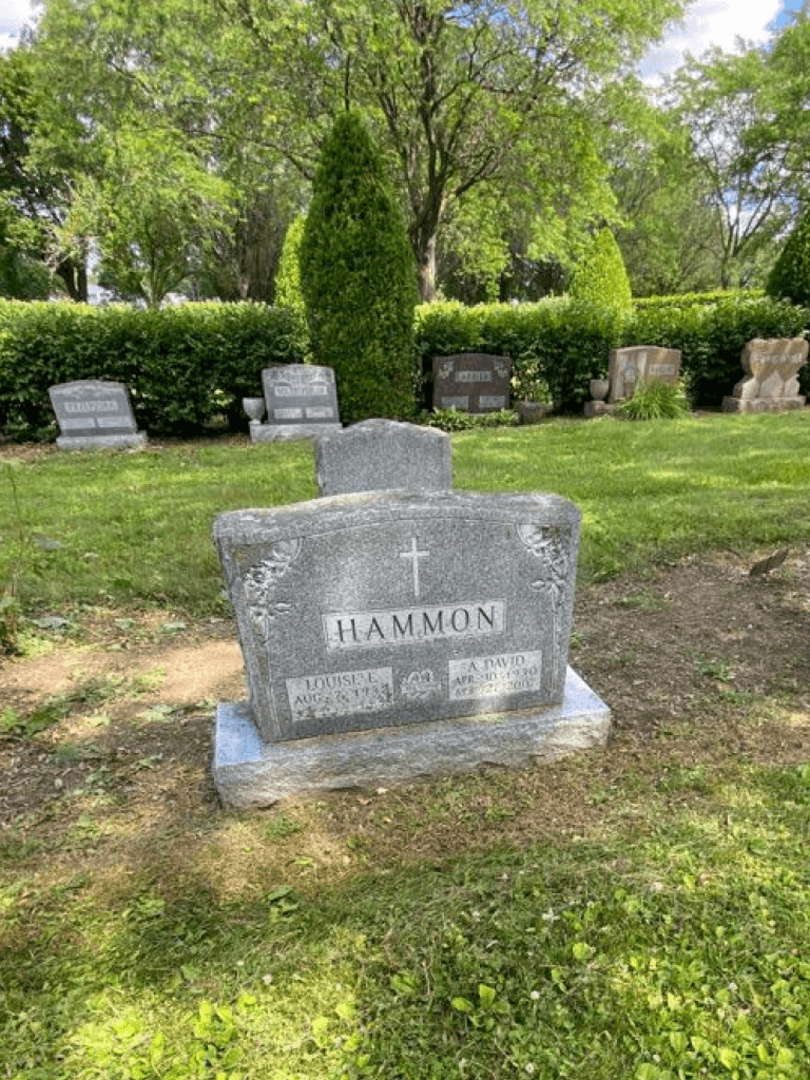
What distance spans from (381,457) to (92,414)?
7.30m

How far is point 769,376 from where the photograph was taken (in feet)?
39.9

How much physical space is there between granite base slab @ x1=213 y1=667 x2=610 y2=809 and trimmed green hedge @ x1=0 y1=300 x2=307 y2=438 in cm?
867

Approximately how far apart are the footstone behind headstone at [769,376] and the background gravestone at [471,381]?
457 centimetres

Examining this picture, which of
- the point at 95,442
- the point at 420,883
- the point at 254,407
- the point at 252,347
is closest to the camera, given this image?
the point at 420,883

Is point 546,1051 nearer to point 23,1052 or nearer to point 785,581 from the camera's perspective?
point 23,1052

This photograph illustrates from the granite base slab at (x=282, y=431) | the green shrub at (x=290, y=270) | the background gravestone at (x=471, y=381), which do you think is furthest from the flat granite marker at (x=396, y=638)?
the green shrub at (x=290, y=270)

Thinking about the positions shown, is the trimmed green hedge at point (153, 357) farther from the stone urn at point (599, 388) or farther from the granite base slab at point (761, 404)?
the granite base slab at point (761, 404)

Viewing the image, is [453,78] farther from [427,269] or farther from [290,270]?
[290,270]

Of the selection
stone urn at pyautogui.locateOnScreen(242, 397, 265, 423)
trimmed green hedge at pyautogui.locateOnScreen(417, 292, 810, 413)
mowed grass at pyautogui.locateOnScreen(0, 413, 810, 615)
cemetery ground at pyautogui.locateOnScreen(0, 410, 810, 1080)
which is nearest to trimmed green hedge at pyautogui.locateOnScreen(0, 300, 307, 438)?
stone urn at pyautogui.locateOnScreen(242, 397, 265, 423)

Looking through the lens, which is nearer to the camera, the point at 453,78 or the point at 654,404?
the point at 654,404

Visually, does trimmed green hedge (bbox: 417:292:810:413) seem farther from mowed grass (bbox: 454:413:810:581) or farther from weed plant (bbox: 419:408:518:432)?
mowed grass (bbox: 454:413:810:581)

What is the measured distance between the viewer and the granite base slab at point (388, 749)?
2480 mm

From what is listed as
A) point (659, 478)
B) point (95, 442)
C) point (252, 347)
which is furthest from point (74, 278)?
point (659, 478)

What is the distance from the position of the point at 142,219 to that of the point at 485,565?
26.0 meters
